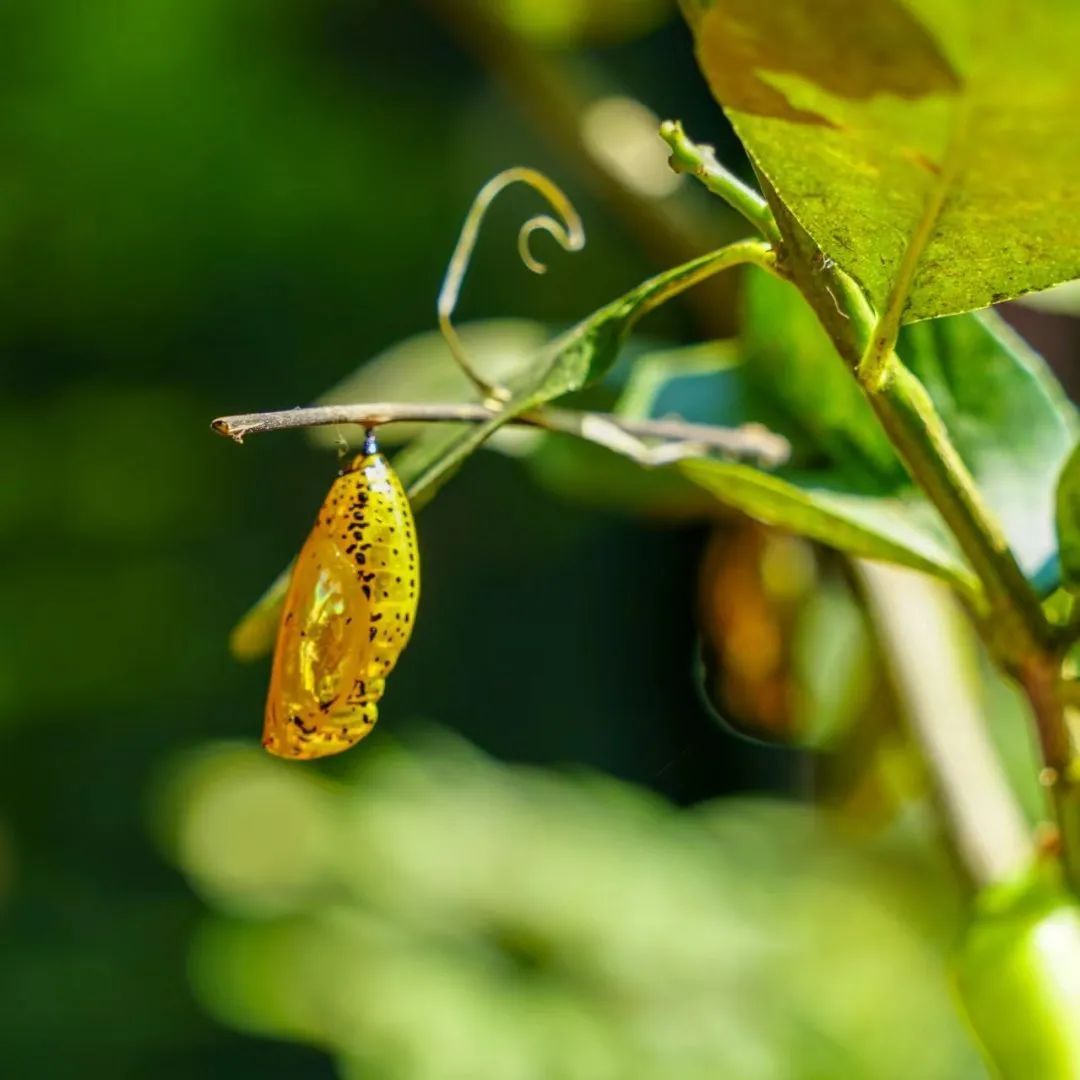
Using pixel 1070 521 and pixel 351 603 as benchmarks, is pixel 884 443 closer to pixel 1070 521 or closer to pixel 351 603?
pixel 1070 521

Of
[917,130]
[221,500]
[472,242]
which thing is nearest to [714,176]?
[917,130]

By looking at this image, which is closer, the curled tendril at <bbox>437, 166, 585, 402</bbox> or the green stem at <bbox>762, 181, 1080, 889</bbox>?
the green stem at <bbox>762, 181, 1080, 889</bbox>

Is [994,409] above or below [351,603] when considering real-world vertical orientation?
above

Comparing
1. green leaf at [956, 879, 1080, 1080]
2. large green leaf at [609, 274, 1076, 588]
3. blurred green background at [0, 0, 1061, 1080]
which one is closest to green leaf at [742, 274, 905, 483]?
large green leaf at [609, 274, 1076, 588]

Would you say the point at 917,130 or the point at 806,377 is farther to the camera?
the point at 806,377

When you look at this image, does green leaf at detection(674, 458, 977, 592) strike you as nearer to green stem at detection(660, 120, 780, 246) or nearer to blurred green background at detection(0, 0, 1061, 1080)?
green stem at detection(660, 120, 780, 246)
